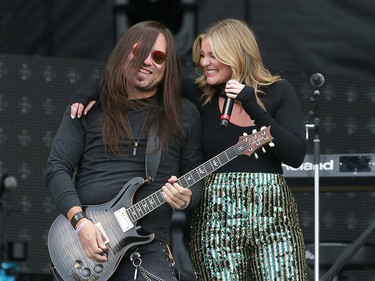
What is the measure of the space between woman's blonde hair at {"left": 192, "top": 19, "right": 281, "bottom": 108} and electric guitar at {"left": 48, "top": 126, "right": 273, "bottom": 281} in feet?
1.04

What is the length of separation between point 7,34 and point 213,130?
364cm

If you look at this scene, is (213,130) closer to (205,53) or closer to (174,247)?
(205,53)

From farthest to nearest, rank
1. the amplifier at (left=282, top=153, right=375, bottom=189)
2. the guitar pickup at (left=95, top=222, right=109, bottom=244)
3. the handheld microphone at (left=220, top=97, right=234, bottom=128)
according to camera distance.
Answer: the amplifier at (left=282, top=153, right=375, bottom=189)
the handheld microphone at (left=220, top=97, right=234, bottom=128)
the guitar pickup at (left=95, top=222, right=109, bottom=244)

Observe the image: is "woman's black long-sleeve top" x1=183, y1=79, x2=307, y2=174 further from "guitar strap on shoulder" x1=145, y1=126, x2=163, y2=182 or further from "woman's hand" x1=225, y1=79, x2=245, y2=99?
"guitar strap on shoulder" x1=145, y1=126, x2=163, y2=182

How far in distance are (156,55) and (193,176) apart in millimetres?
574

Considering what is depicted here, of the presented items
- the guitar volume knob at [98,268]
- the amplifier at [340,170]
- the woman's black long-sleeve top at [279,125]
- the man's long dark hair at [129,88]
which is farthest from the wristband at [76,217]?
the amplifier at [340,170]

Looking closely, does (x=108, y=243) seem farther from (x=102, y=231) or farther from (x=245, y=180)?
(x=245, y=180)

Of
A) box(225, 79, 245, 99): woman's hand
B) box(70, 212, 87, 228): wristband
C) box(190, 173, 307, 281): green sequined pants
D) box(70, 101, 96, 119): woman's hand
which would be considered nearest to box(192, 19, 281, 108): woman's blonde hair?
box(225, 79, 245, 99): woman's hand

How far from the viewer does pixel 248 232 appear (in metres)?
4.22

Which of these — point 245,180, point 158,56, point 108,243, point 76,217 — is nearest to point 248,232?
point 245,180

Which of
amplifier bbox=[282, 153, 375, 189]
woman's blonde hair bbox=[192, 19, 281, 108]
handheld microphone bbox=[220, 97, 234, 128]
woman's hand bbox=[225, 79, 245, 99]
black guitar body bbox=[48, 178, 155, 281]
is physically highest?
woman's blonde hair bbox=[192, 19, 281, 108]

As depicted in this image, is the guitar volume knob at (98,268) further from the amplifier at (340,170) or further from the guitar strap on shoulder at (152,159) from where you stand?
the amplifier at (340,170)

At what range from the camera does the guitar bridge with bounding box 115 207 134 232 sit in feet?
13.4

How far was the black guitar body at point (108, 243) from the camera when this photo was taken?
4070 mm
